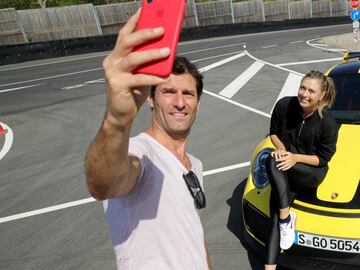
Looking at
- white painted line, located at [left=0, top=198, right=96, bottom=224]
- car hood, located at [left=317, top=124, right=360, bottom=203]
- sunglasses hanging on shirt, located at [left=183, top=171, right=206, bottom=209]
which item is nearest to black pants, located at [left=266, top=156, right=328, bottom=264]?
car hood, located at [left=317, top=124, right=360, bottom=203]

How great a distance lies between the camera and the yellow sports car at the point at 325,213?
279 centimetres

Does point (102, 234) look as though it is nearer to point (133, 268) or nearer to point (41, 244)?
point (41, 244)

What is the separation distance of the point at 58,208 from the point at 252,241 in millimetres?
2870

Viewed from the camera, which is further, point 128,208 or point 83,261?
point 83,261

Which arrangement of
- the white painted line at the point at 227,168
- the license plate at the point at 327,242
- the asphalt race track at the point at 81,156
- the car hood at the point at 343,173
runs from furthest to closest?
the white painted line at the point at 227,168
the asphalt race track at the point at 81,156
the car hood at the point at 343,173
the license plate at the point at 327,242

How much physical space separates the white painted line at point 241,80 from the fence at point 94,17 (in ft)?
55.2

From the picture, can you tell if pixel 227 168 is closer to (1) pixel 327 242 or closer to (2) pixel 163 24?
(1) pixel 327 242

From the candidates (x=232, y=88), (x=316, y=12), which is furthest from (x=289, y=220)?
(x=316, y=12)

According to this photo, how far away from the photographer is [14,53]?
786 inches

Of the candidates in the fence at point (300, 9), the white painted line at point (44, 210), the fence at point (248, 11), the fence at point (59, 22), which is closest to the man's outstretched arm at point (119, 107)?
the white painted line at point (44, 210)

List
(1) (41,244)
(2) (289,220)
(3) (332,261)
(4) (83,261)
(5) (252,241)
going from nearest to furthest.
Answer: (3) (332,261), (2) (289,220), (5) (252,241), (4) (83,261), (1) (41,244)

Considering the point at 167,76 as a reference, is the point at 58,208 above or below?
below

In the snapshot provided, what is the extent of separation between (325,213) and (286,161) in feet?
1.80

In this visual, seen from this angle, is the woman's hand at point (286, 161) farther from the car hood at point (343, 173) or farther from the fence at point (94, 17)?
the fence at point (94, 17)
